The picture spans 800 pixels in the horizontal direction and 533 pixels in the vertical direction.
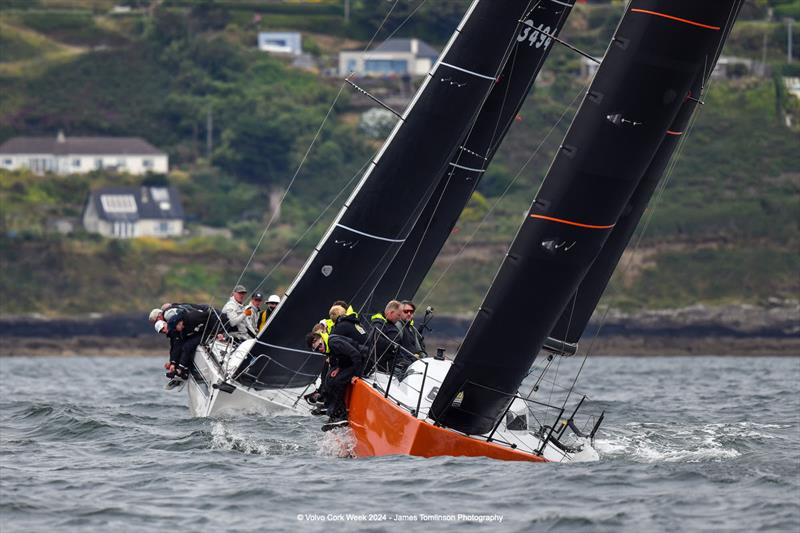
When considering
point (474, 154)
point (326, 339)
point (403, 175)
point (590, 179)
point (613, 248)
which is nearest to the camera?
point (590, 179)

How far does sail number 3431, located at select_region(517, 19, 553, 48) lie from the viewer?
73.8ft

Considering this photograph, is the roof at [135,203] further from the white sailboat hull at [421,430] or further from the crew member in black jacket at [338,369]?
the white sailboat hull at [421,430]

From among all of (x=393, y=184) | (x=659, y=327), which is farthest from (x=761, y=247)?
(x=393, y=184)

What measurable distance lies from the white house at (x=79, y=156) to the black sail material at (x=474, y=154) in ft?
244

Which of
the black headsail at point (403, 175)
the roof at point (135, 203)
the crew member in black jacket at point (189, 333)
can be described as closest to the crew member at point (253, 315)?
the crew member in black jacket at point (189, 333)

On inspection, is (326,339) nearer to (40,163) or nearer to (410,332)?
(410,332)

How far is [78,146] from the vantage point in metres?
97.8

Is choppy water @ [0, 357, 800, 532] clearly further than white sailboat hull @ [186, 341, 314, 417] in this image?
No

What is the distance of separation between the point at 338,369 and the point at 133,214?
2812 inches

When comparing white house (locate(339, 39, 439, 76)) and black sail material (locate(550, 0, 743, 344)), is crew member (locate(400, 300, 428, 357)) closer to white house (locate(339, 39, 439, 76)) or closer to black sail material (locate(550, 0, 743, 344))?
black sail material (locate(550, 0, 743, 344))

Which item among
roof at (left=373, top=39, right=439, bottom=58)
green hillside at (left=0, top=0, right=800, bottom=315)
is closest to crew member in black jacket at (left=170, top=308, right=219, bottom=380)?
green hillside at (left=0, top=0, right=800, bottom=315)

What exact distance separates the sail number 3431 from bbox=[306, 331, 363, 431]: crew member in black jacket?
5.98 m

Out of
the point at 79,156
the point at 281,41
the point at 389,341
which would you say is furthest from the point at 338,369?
the point at 281,41

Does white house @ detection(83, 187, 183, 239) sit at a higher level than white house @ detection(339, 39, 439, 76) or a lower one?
lower
